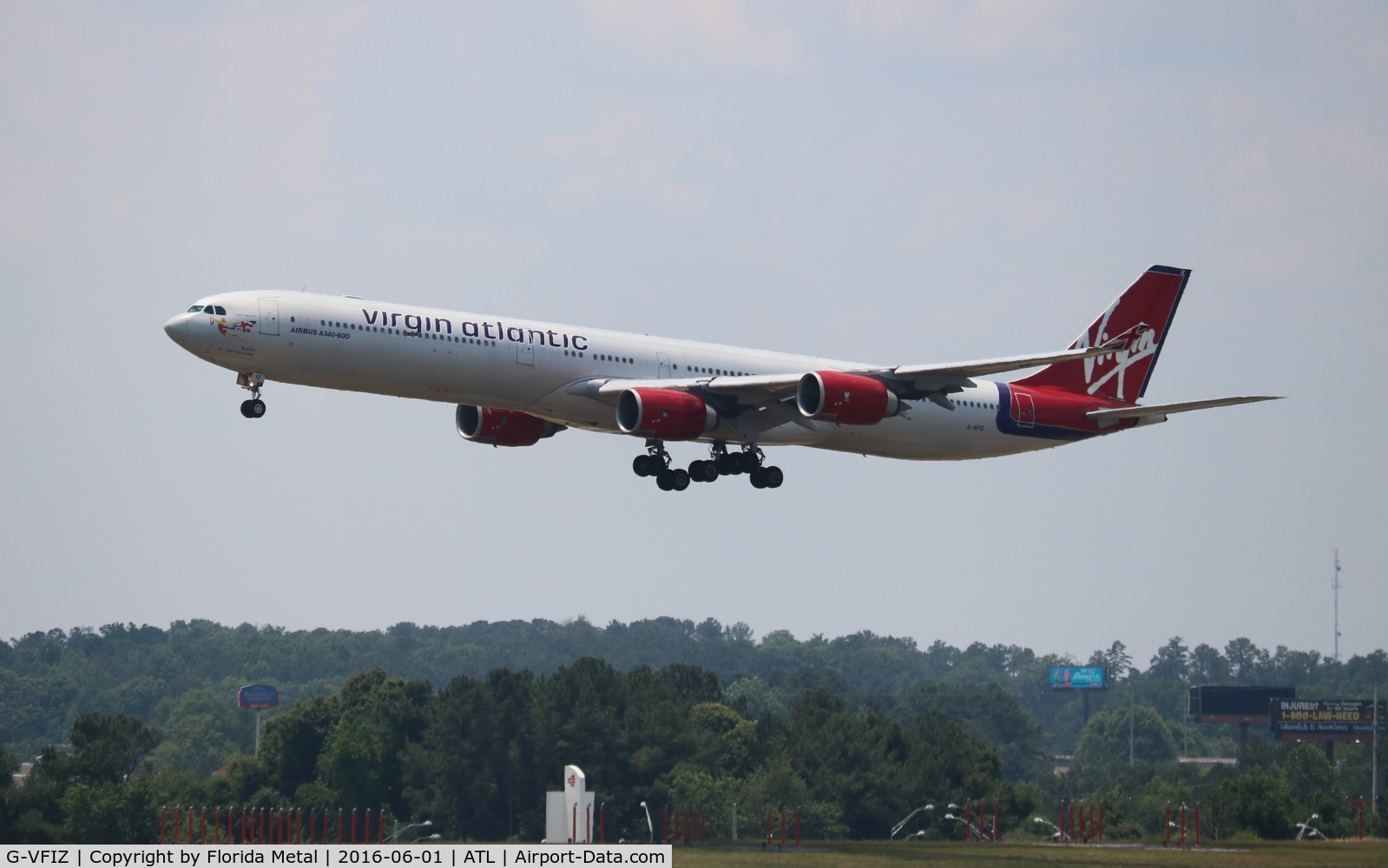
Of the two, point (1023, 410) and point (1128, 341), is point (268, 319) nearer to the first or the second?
point (1023, 410)

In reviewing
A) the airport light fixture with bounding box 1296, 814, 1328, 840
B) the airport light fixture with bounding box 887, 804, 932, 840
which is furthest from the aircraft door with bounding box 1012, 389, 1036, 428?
the airport light fixture with bounding box 887, 804, 932, 840

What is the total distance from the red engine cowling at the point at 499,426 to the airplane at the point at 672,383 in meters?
0.07

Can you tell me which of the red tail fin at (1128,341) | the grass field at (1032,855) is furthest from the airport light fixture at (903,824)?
the grass field at (1032,855)

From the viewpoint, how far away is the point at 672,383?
62000 millimetres

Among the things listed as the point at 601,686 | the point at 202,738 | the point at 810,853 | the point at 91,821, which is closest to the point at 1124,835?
the point at 810,853

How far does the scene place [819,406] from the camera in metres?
59.9

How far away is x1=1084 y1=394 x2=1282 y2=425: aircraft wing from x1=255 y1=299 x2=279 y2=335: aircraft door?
32.4 meters

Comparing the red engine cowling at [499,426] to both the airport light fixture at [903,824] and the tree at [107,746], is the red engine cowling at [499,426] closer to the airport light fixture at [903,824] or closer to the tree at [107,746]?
the airport light fixture at [903,824]

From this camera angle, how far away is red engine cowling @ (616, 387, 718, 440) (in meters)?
59.6

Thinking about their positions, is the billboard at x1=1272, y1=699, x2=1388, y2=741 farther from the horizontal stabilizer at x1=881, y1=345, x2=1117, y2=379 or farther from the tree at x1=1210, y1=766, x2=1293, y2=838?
the horizontal stabilizer at x1=881, y1=345, x2=1117, y2=379

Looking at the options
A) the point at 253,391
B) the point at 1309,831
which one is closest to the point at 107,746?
the point at 253,391

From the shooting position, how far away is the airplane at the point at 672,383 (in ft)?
185

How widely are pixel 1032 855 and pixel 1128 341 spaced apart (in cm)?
2488

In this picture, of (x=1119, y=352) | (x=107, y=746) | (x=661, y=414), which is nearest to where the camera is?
(x=661, y=414)
